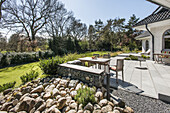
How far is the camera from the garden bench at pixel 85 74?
2809 mm

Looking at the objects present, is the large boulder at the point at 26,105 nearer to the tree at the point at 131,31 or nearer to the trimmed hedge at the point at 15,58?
the trimmed hedge at the point at 15,58

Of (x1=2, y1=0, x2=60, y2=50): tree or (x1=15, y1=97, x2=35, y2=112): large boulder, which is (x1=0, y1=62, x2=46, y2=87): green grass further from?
(x1=2, y1=0, x2=60, y2=50): tree

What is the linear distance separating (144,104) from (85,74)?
1.91m

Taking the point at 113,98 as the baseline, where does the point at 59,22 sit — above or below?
above

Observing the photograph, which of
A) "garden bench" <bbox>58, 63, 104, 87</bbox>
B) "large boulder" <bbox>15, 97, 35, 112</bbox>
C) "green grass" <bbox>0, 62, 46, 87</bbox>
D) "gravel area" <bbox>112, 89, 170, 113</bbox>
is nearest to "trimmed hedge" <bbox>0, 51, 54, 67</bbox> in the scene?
"green grass" <bbox>0, 62, 46, 87</bbox>

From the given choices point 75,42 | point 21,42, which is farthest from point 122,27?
point 21,42

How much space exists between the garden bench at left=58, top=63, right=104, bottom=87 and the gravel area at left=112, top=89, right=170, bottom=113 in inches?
32.5

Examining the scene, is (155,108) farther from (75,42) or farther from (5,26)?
(75,42)

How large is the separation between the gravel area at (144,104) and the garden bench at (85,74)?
2.71 feet

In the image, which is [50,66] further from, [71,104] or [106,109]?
[106,109]

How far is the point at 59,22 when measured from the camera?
70.4ft

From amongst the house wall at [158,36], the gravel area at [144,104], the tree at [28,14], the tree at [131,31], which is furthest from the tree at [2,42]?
the tree at [131,31]

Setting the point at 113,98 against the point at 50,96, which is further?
the point at 50,96

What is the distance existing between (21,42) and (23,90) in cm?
1624
